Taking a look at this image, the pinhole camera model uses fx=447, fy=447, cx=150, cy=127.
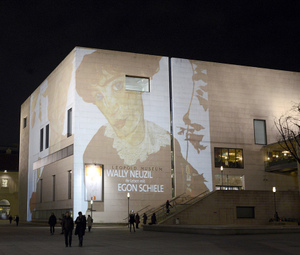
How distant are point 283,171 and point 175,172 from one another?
15.4m

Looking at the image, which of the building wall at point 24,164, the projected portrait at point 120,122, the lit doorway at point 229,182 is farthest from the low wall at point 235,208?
the building wall at point 24,164

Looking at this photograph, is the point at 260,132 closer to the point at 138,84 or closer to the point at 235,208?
the point at 235,208

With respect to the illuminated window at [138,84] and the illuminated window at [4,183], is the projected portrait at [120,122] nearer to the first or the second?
the illuminated window at [138,84]

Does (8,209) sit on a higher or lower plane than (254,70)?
lower

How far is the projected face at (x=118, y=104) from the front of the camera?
54.2 m

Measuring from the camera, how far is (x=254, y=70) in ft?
205

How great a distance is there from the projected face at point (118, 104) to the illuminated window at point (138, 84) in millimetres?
1132

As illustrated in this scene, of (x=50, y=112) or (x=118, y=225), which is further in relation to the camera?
(x=50, y=112)

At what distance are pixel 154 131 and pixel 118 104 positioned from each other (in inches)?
219

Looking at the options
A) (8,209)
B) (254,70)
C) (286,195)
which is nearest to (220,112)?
(254,70)

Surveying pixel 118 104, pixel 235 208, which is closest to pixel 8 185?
pixel 118 104

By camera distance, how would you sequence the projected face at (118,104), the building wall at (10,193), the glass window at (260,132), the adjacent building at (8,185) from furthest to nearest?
the adjacent building at (8,185)
the building wall at (10,193)
the glass window at (260,132)
the projected face at (118,104)

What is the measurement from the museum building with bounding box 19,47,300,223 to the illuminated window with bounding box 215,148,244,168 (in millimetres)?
132

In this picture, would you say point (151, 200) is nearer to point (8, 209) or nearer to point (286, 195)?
point (286, 195)
